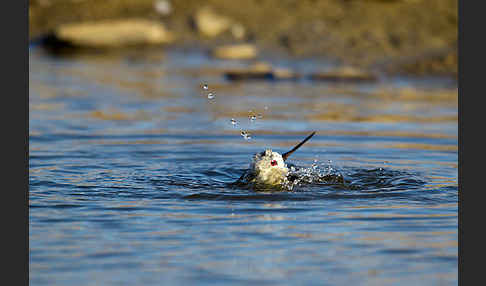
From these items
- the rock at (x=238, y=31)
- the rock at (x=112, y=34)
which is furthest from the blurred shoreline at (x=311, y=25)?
the rock at (x=112, y=34)

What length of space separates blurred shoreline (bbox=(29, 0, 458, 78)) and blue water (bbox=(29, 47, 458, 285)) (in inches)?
67.7

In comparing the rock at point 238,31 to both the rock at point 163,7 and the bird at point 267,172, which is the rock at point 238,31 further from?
the bird at point 267,172

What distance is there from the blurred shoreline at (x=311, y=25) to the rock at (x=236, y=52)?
2.0 inches

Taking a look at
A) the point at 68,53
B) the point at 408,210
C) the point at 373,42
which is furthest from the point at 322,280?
the point at 68,53

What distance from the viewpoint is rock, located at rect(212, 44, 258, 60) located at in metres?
16.1

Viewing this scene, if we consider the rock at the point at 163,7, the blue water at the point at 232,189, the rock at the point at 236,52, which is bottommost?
the blue water at the point at 232,189

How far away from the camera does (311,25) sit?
1700 centimetres

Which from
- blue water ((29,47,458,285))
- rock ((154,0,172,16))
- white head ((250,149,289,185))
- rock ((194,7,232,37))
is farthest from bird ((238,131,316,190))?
rock ((154,0,172,16))

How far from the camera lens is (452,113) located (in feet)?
38.0

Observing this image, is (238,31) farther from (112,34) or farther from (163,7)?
(112,34)

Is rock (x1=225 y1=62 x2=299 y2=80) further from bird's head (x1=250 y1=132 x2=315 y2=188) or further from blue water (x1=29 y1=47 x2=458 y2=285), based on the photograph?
bird's head (x1=250 y1=132 x2=315 y2=188)

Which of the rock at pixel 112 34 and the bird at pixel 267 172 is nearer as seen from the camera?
the bird at pixel 267 172

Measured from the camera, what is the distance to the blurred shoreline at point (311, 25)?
1537 centimetres

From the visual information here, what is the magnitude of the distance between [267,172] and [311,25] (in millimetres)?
10077
